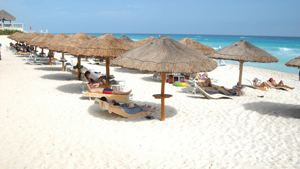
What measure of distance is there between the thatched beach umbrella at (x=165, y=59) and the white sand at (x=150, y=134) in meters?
1.23

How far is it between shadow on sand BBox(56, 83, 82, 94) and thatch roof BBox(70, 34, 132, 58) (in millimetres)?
1582

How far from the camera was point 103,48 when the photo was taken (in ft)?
27.9

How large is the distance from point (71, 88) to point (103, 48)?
8.72 feet

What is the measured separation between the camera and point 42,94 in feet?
29.1

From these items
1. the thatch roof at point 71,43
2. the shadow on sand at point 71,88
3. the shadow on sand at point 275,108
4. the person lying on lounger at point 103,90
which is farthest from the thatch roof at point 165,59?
the thatch roof at point 71,43

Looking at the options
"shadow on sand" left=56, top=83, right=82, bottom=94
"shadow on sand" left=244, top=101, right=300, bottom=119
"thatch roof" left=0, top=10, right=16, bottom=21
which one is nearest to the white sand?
"shadow on sand" left=244, top=101, right=300, bottom=119

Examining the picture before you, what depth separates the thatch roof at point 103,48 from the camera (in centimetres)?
838

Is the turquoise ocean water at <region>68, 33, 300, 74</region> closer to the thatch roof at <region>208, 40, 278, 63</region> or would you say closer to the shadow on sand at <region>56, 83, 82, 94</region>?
the thatch roof at <region>208, 40, 278, 63</region>

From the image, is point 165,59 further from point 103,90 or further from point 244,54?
point 244,54

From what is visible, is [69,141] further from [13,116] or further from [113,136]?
[13,116]

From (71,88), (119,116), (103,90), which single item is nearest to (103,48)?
(103,90)

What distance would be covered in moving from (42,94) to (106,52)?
291 cm

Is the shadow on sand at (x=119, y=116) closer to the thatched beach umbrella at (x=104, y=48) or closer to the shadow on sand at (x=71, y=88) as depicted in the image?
the thatched beach umbrella at (x=104, y=48)

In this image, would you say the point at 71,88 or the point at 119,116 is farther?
the point at 71,88
